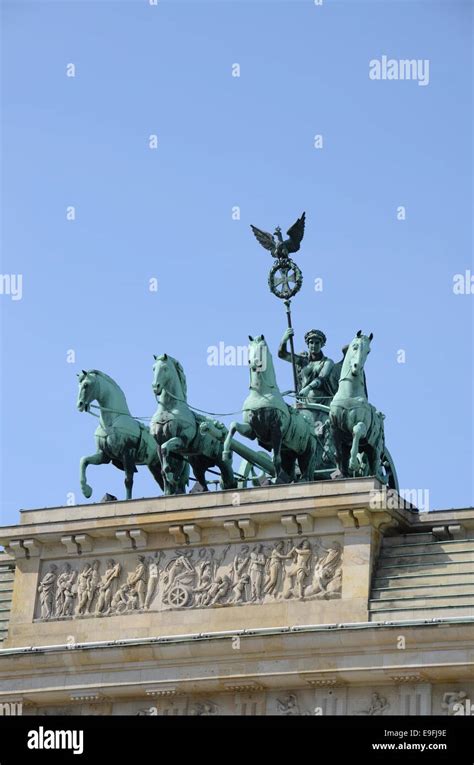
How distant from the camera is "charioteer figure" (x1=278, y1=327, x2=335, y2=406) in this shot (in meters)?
36.3

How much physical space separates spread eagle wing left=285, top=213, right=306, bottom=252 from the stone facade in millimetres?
6328

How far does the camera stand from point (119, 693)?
32562 mm

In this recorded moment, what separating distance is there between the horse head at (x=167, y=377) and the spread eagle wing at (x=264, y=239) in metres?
3.93

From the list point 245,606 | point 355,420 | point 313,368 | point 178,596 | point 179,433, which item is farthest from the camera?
point 313,368

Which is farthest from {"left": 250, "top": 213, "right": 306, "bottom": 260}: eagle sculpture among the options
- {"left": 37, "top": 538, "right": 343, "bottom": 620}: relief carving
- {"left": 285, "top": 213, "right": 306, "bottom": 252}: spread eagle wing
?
{"left": 37, "top": 538, "right": 343, "bottom": 620}: relief carving

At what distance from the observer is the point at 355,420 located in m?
32.7

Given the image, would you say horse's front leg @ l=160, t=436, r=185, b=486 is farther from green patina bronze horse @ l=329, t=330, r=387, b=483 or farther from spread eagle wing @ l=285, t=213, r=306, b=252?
spread eagle wing @ l=285, t=213, r=306, b=252

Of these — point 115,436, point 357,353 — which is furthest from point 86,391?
point 357,353

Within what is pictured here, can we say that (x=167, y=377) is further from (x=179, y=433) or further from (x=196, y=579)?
(x=196, y=579)

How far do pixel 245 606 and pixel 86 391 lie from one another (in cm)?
A: 522
